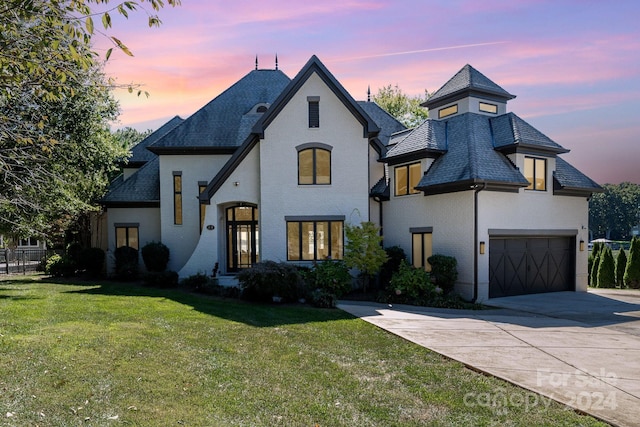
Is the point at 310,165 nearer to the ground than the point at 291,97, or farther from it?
nearer to the ground

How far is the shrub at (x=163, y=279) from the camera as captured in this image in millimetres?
18812

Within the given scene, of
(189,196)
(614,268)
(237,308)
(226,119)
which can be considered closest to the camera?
(237,308)

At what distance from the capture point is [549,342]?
9.82 metres

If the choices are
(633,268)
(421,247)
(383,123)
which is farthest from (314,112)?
(633,268)

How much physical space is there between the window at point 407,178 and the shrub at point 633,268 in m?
11.8

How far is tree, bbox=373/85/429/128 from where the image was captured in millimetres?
46594

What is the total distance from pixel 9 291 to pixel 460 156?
1752 cm

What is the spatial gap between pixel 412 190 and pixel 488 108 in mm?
5401

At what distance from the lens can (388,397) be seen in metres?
6.45

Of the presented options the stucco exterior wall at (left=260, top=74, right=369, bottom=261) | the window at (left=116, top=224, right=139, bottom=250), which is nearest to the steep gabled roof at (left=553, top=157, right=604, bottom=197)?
the stucco exterior wall at (left=260, top=74, right=369, bottom=261)

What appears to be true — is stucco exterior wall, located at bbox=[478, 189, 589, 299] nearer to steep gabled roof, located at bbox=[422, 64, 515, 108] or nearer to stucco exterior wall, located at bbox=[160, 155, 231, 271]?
steep gabled roof, located at bbox=[422, 64, 515, 108]

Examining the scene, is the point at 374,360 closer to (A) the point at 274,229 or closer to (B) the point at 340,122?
(A) the point at 274,229

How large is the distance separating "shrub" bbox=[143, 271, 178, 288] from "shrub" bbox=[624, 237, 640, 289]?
70.4 ft

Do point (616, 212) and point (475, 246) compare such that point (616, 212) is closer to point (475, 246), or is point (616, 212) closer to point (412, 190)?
point (412, 190)
